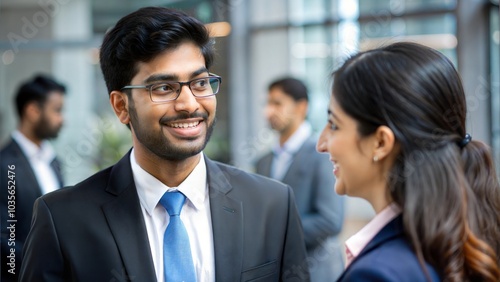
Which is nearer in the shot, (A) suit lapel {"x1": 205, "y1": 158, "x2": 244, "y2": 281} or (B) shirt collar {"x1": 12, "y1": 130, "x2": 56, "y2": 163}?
(A) suit lapel {"x1": 205, "y1": 158, "x2": 244, "y2": 281}

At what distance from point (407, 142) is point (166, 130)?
77 cm

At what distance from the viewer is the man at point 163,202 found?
1.73 metres

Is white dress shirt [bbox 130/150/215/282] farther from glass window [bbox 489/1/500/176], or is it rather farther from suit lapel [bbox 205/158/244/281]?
glass window [bbox 489/1/500/176]

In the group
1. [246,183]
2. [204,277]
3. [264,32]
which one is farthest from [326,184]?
[264,32]

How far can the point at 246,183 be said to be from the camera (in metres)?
1.98

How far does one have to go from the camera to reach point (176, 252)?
175 cm

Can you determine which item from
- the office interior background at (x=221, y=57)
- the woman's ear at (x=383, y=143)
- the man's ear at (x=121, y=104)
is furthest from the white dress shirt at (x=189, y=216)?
the office interior background at (x=221, y=57)

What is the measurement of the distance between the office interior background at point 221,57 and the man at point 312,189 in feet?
6.12

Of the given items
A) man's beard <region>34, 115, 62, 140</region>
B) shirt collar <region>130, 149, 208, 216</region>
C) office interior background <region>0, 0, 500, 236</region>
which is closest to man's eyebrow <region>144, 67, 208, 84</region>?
shirt collar <region>130, 149, 208, 216</region>

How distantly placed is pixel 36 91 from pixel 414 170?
352cm

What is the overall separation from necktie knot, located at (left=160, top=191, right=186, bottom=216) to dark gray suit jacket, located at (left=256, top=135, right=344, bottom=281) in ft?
5.42

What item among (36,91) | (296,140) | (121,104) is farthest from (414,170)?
(36,91)

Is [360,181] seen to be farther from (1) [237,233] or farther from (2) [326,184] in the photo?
(2) [326,184]

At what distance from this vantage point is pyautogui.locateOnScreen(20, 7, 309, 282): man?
5.67 feet
